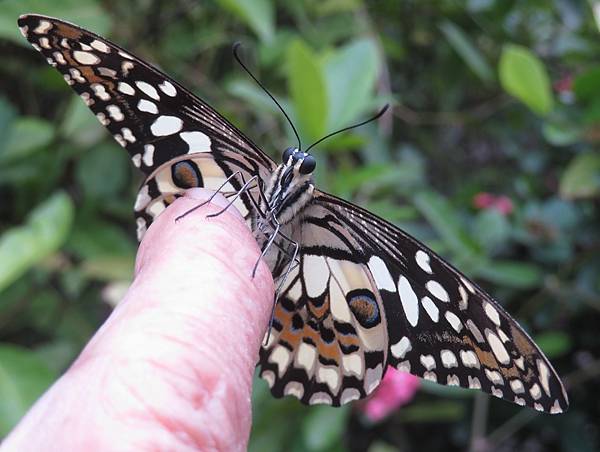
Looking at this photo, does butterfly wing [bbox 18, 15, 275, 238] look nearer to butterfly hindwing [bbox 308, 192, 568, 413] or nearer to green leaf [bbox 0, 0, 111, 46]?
butterfly hindwing [bbox 308, 192, 568, 413]

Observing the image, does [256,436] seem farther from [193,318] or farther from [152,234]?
[193,318]

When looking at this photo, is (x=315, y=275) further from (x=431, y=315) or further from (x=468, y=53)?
(x=468, y=53)

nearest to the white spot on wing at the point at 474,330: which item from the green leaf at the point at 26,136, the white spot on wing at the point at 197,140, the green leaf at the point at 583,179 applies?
the white spot on wing at the point at 197,140

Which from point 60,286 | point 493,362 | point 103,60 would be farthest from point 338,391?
point 60,286

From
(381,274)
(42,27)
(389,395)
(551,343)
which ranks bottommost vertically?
(551,343)

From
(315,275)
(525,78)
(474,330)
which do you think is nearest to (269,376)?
(315,275)

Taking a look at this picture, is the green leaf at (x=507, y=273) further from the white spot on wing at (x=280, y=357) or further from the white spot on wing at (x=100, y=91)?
the white spot on wing at (x=100, y=91)
